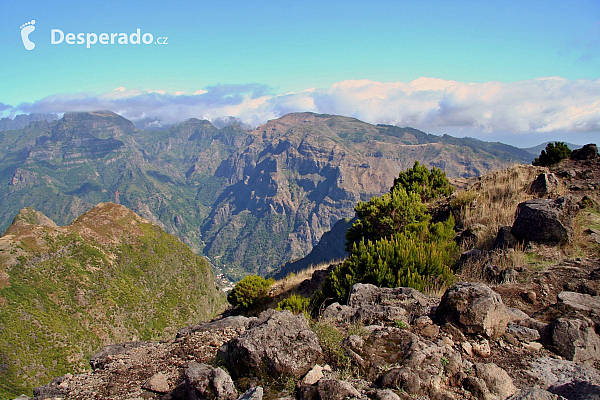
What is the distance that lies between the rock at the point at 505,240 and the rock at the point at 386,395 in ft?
20.4

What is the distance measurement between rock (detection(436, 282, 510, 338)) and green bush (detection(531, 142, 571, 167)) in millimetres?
18288

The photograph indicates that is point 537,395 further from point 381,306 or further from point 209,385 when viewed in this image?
point 209,385

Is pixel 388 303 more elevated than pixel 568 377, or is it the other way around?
pixel 568 377

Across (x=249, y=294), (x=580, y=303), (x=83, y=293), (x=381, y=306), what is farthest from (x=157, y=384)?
(x=83, y=293)

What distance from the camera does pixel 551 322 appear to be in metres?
4.67

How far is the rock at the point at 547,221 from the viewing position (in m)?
7.64

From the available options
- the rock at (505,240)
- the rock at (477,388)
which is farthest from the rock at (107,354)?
the rock at (505,240)

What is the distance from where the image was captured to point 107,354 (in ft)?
23.7

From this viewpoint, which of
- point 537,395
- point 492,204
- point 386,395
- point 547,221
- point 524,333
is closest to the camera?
point 537,395

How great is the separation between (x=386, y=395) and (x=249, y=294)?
42.4 ft

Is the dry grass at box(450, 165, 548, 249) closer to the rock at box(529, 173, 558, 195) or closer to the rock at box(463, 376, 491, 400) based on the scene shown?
the rock at box(529, 173, 558, 195)

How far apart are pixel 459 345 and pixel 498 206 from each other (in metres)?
8.03

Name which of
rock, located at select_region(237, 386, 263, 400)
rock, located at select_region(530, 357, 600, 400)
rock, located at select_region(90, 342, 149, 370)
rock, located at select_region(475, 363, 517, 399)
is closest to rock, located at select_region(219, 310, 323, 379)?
rock, located at select_region(237, 386, 263, 400)

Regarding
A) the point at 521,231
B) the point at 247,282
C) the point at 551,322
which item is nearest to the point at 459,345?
the point at 551,322
